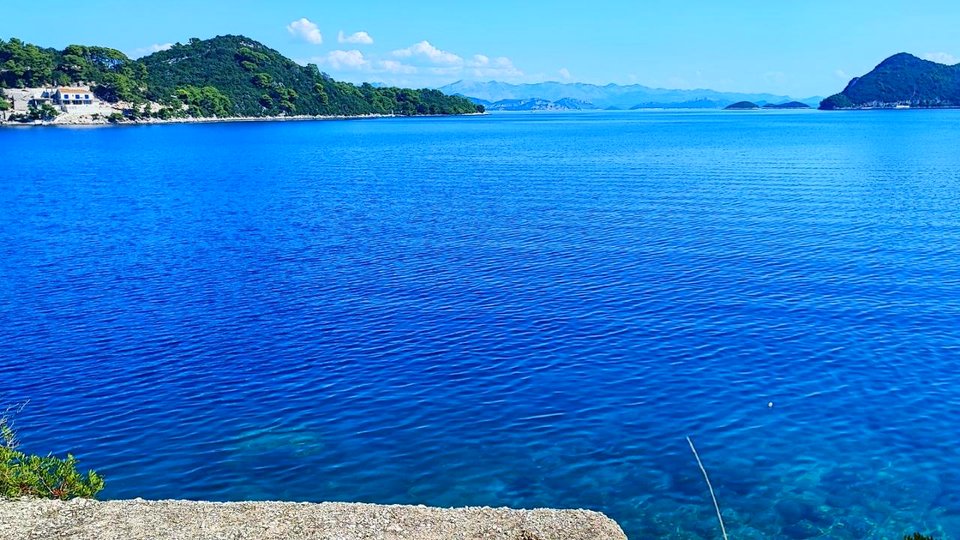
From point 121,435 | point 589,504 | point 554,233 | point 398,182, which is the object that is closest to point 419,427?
point 589,504

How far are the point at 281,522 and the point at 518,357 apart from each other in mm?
20628

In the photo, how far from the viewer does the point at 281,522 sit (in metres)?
20.6

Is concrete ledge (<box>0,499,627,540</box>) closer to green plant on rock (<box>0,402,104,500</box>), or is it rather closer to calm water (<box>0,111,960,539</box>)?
green plant on rock (<box>0,402,104,500</box>)

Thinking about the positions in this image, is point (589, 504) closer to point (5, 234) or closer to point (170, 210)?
point (5, 234)

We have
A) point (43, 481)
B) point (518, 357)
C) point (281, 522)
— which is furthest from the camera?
point (518, 357)

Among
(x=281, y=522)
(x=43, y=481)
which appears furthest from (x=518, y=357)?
(x=43, y=481)

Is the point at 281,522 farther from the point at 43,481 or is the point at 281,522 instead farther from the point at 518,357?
the point at 518,357

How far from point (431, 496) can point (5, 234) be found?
6671 centimetres

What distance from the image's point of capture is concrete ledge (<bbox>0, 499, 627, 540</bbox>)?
19969 millimetres

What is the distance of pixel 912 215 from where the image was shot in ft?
256

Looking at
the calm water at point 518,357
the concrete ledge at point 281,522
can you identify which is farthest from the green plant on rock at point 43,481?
the calm water at point 518,357

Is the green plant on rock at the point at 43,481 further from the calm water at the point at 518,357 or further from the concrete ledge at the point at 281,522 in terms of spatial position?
the calm water at the point at 518,357

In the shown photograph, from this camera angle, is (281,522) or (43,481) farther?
(43,481)

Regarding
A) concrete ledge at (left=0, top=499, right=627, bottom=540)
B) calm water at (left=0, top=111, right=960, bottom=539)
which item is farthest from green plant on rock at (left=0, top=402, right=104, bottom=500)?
calm water at (left=0, top=111, right=960, bottom=539)
